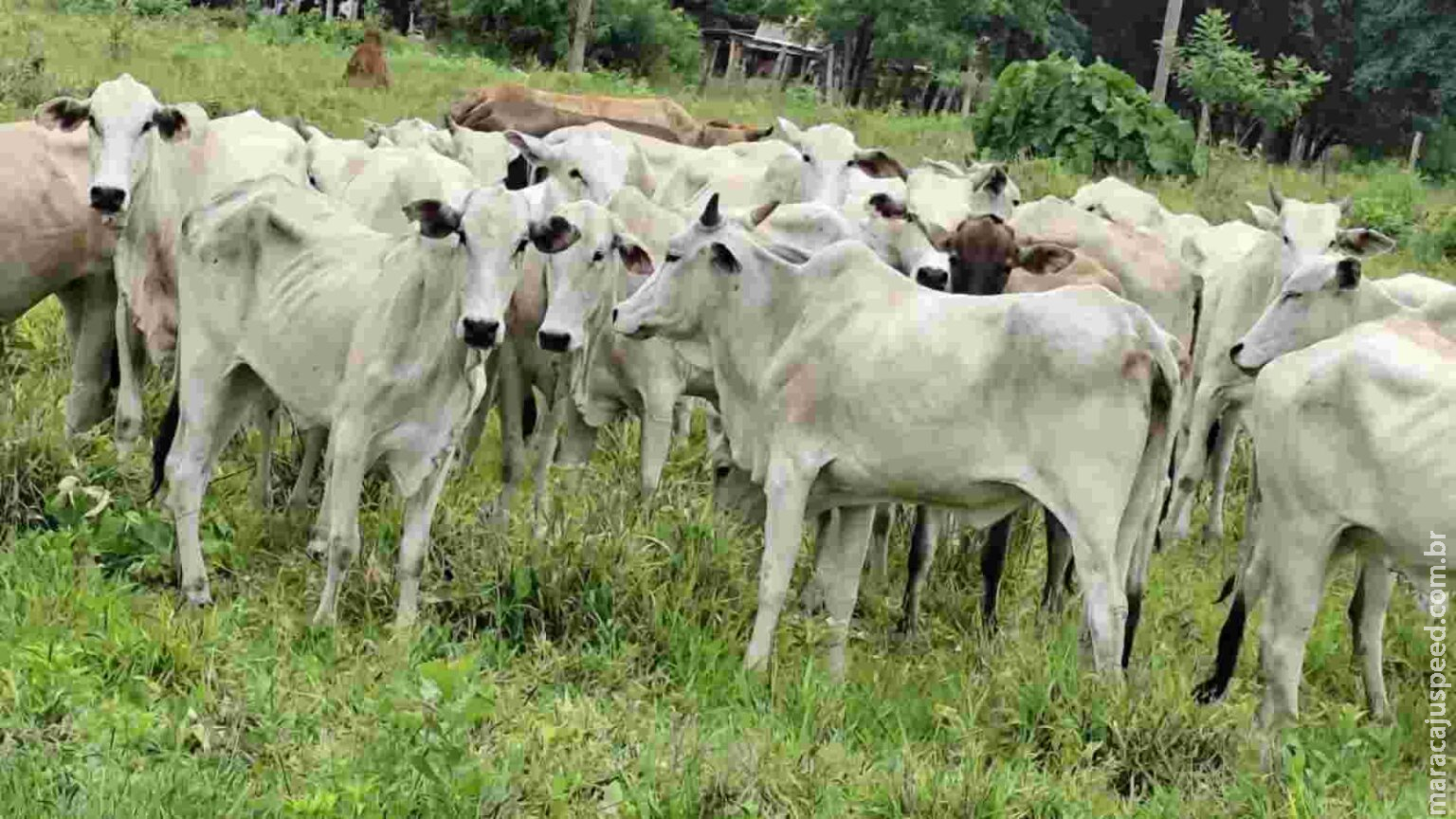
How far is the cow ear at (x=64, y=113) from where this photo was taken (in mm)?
7855

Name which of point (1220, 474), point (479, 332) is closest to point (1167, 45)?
point (1220, 474)

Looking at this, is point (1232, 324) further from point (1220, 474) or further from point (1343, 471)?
point (1343, 471)

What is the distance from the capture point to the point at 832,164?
10398 mm

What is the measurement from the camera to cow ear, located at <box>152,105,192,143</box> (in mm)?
7758

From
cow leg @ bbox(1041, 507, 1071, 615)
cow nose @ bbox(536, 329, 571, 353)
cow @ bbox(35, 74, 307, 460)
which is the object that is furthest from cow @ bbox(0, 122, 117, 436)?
cow leg @ bbox(1041, 507, 1071, 615)

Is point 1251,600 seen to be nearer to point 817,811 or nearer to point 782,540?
point 782,540

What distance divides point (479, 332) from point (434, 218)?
0.45m

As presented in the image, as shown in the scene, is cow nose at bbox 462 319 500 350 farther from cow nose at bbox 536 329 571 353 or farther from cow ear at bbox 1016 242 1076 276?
cow ear at bbox 1016 242 1076 276

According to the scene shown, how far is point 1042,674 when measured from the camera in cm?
588

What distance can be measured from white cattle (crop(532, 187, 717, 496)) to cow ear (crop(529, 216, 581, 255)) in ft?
2.11

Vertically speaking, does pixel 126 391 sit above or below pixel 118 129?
below

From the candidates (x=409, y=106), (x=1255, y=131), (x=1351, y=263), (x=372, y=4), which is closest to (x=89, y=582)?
(x=1351, y=263)

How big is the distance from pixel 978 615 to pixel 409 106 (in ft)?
44.2

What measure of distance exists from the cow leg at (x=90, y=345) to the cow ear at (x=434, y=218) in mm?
2568
